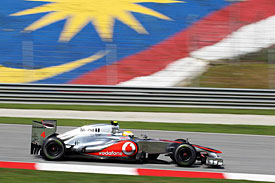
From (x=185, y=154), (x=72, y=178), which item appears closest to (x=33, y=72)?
(x=185, y=154)

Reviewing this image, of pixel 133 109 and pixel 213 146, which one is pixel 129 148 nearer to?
pixel 213 146

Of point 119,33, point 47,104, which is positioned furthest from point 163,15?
point 47,104

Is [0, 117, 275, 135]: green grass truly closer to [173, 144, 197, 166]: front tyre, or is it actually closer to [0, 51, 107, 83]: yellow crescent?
[173, 144, 197, 166]: front tyre

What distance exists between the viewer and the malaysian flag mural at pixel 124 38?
15.9 metres

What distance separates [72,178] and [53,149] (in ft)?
2.96

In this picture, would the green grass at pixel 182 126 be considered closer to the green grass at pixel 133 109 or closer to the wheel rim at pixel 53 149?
the green grass at pixel 133 109

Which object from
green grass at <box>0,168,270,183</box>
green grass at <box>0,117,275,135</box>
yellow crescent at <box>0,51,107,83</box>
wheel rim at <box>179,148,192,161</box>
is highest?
yellow crescent at <box>0,51,107,83</box>

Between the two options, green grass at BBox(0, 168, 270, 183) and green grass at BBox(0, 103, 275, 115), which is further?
green grass at BBox(0, 103, 275, 115)

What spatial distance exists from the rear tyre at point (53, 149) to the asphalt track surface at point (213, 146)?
0.53 ft

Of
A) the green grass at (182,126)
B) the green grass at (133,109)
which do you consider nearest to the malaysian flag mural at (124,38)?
the green grass at (133,109)

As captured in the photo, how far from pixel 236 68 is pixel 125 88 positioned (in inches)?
195

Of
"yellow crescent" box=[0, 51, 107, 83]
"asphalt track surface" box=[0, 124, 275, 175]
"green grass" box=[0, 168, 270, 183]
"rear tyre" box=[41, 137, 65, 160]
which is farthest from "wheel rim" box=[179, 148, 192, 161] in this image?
"yellow crescent" box=[0, 51, 107, 83]

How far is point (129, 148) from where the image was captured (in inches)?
235

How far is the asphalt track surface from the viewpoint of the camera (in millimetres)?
6207
